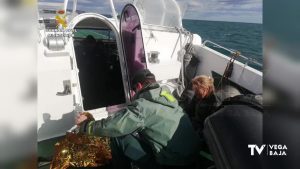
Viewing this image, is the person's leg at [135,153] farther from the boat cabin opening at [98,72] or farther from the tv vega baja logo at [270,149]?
the boat cabin opening at [98,72]

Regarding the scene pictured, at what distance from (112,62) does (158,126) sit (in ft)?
14.7

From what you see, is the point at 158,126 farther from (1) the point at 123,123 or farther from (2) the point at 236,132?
(2) the point at 236,132

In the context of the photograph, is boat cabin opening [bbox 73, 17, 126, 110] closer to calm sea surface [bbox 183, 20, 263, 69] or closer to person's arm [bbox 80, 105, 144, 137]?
person's arm [bbox 80, 105, 144, 137]

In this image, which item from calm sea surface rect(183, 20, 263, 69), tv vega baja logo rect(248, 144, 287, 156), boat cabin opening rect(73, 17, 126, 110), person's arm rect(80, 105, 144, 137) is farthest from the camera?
calm sea surface rect(183, 20, 263, 69)

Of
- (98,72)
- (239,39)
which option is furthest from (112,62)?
(239,39)

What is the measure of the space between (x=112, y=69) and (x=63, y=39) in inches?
116

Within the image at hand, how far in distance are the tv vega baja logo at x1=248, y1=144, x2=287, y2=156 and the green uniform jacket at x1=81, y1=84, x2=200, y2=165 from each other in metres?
0.93

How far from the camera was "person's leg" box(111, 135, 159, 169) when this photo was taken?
3.16 metres

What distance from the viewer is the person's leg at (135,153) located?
125 inches

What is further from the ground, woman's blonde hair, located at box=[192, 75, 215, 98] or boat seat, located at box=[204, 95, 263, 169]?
woman's blonde hair, located at box=[192, 75, 215, 98]

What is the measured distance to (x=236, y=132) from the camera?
7.22ft

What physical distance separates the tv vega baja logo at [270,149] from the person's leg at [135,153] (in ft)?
4.34

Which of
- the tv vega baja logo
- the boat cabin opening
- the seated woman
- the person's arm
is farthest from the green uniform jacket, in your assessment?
the boat cabin opening

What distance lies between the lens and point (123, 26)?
5039 millimetres
